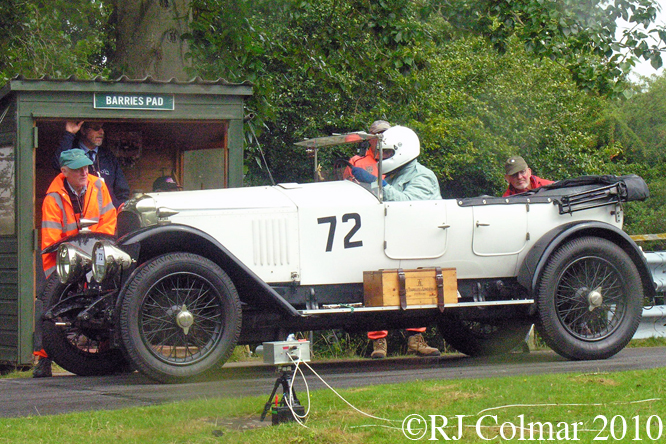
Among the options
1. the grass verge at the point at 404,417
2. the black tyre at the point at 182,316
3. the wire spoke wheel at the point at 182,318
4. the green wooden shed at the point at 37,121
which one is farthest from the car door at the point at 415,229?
the green wooden shed at the point at 37,121

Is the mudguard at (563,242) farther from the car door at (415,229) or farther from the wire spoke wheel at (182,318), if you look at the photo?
the wire spoke wheel at (182,318)

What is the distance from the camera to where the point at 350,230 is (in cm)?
718

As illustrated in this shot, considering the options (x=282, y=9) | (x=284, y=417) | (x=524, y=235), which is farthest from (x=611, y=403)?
(x=282, y=9)

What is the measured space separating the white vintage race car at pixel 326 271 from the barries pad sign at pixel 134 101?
166 cm

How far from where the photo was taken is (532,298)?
7.48 m

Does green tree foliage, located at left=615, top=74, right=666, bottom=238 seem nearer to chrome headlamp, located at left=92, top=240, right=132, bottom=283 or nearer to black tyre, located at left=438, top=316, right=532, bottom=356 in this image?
black tyre, located at left=438, top=316, right=532, bottom=356

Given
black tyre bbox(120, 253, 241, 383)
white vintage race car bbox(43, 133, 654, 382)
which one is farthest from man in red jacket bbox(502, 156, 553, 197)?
black tyre bbox(120, 253, 241, 383)

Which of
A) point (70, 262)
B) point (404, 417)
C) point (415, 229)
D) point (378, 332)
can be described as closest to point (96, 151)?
point (70, 262)

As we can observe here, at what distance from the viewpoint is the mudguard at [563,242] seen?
7.40 meters

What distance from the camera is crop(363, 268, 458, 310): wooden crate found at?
703 cm

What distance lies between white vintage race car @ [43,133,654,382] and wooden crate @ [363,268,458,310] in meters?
0.01

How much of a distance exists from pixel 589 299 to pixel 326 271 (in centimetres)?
216

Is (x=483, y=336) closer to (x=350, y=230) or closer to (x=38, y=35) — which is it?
(x=350, y=230)

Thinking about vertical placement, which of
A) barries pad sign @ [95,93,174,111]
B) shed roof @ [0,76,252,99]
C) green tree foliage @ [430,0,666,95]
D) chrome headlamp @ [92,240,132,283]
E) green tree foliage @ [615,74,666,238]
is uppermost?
green tree foliage @ [615,74,666,238]
